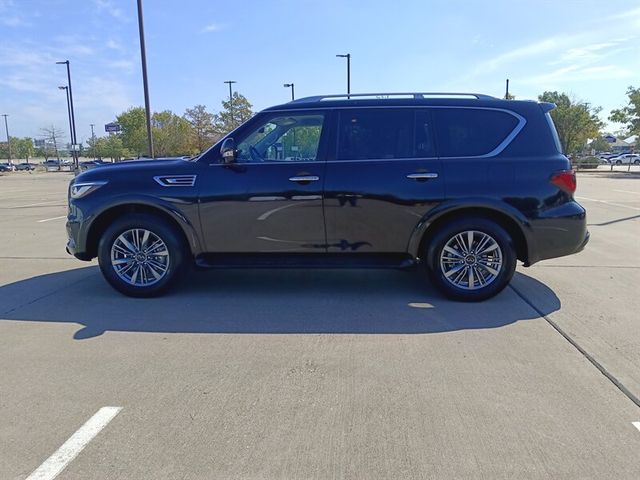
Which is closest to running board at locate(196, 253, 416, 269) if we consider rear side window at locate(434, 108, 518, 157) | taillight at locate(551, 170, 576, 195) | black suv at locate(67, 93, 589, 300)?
black suv at locate(67, 93, 589, 300)

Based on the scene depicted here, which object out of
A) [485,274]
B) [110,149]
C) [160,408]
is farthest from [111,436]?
[110,149]

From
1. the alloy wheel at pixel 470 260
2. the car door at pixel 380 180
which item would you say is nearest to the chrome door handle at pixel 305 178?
the car door at pixel 380 180

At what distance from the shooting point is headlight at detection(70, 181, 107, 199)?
16.4 feet

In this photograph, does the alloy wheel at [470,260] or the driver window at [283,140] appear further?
the driver window at [283,140]

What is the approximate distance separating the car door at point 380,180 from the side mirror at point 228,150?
0.98 metres

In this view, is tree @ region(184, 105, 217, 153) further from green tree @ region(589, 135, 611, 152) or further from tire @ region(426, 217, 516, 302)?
green tree @ region(589, 135, 611, 152)

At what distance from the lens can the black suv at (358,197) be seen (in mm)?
4785

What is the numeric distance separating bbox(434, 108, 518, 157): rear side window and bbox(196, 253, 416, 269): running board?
4.00ft

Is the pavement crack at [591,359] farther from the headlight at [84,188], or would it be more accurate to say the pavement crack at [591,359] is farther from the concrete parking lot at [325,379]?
the headlight at [84,188]

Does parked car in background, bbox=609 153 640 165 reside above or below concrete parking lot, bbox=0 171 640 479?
above

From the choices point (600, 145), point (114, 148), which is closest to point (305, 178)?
point (114, 148)

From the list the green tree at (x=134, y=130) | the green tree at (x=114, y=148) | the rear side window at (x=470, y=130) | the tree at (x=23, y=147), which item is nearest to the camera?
the rear side window at (x=470, y=130)

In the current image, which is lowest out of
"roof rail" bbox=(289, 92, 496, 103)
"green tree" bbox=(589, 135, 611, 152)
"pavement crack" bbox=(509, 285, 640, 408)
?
"pavement crack" bbox=(509, 285, 640, 408)

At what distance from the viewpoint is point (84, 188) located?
505 cm
